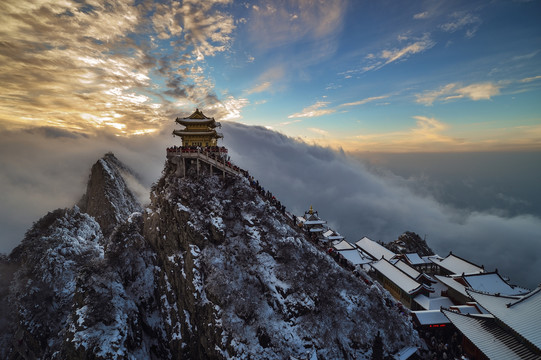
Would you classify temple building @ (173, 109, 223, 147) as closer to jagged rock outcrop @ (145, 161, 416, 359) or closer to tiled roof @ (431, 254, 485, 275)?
jagged rock outcrop @ (145, 161, 416, 359)

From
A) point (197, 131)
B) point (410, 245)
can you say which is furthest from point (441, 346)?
point (410, 245)

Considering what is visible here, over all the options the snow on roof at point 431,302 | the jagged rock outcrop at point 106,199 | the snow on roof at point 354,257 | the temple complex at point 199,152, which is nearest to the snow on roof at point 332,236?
the snow on roof at point 354,257

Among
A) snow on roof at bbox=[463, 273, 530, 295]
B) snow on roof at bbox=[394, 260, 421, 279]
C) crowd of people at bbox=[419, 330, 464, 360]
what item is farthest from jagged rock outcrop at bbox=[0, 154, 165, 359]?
snow on roof at bbox=[463, 273, 530, 295]

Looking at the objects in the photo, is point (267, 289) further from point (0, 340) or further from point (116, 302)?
point (0, 340)

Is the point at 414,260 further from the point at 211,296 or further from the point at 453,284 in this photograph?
the point at 211,296

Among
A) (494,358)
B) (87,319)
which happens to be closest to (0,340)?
(87,319)

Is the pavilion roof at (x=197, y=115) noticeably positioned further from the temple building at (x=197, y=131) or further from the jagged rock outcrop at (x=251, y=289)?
the jagged rock outcrop at (x=251, y=289)
